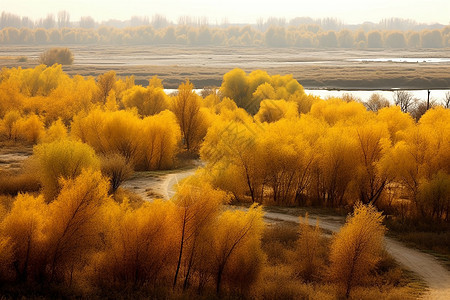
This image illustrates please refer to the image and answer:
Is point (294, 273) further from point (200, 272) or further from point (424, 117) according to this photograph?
point (424, 117)

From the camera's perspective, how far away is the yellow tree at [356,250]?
23.0 meters

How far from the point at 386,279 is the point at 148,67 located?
377 feet

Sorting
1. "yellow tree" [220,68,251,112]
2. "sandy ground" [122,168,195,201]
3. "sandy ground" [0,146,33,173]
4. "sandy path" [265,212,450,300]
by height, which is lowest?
"sandy path" [265,212,450,300]

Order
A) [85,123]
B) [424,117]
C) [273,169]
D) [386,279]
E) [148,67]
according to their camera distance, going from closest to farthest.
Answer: [386,279]
[273,169]
[424,117]
[85,123]
[148,67]

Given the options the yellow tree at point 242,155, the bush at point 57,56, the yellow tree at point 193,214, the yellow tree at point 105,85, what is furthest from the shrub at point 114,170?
the bush at point 57,56

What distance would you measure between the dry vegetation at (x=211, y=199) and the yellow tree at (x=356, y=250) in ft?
0.19

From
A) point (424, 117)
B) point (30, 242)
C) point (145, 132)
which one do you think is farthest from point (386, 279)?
point (145, 132)

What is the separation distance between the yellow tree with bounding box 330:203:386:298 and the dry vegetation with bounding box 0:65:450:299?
0.06 meters

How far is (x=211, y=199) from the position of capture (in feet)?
74.9

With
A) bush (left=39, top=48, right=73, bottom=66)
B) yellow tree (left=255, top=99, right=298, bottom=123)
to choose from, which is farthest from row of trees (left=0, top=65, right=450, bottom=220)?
bush (left=39, top=48, right=73, bottom=66)

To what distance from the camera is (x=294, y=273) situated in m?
26.0

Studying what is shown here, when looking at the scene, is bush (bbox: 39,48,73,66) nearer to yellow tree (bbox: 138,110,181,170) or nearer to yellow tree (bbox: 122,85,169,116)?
yellow tree (bbox: 122,85,169,116)

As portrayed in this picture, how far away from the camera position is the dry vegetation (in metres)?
22.9

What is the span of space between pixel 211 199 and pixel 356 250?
21.7 feet
